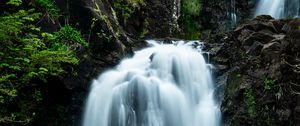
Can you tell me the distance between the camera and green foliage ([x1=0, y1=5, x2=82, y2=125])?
6734mm

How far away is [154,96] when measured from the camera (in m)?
8.77

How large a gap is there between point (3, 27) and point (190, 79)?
5.04 m

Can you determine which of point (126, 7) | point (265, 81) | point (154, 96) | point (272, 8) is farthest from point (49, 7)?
point (272, 8)

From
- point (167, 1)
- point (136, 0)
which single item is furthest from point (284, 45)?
point (167, 1)

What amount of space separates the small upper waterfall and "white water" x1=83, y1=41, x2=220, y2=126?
19.6 ft

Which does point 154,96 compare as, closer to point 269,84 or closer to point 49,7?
point 269,84

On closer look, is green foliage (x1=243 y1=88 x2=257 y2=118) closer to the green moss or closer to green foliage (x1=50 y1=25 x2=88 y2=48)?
the green moss

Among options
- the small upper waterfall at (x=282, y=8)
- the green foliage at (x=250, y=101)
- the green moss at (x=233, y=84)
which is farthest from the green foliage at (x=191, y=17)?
the green foliage at (x=250, y=101)

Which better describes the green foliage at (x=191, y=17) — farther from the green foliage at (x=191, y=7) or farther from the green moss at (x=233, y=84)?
the green moss at (x=233, y=84)

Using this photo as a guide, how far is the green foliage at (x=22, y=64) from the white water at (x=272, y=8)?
9.69m

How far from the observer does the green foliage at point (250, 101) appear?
7.74 m

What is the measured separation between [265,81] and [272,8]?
8427 mm

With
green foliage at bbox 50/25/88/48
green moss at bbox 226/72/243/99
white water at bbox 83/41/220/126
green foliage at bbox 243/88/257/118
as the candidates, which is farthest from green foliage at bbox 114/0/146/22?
green foliage at bbox 243/88/257/118

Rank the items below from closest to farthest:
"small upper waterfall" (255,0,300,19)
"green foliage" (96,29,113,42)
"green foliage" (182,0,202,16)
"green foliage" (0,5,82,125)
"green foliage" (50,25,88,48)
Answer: "green foliage" (0,5,82,125), "green foliage" (50,25,88,48), "green foliage" (96,29,113,42), "small upper waterfall" (255,0,300,19), "green foliage" (182,0,202,16)
